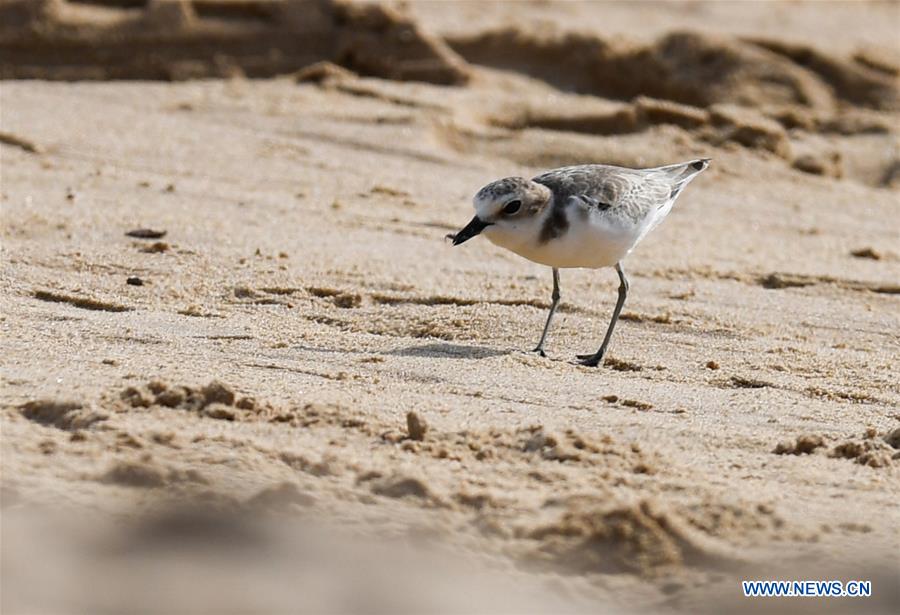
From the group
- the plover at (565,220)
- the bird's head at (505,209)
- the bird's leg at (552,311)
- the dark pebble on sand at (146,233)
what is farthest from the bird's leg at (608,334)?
the dark pebble on sand at (146,233)

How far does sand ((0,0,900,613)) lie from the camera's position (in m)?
3.50

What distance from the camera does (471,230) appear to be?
546 centimetres

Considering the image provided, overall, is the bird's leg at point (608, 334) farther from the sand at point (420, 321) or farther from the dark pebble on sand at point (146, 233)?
the dark pebble on sand at point (146, 233)

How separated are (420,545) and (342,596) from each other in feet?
1.07

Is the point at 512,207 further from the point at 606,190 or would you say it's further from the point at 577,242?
the point at 606,190

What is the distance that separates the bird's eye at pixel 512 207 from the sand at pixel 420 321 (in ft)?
1.91

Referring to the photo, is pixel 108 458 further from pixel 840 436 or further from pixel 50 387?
pixel 840 436

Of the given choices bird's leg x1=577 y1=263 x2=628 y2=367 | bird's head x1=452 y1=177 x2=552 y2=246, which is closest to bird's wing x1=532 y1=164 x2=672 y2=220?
bird's head x1=452 y1=177 x2=552 y2=246

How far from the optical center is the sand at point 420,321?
3504 millimetres

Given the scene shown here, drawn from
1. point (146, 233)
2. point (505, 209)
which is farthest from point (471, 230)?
point (146, 233)

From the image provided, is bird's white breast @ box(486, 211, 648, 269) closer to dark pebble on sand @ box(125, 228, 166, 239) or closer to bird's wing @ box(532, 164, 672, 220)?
bird's wing @ box(532, 164, 672, 220)

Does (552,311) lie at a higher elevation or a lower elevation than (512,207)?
lower

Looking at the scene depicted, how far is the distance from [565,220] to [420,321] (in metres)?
0.82

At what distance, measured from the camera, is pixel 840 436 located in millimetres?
4531
